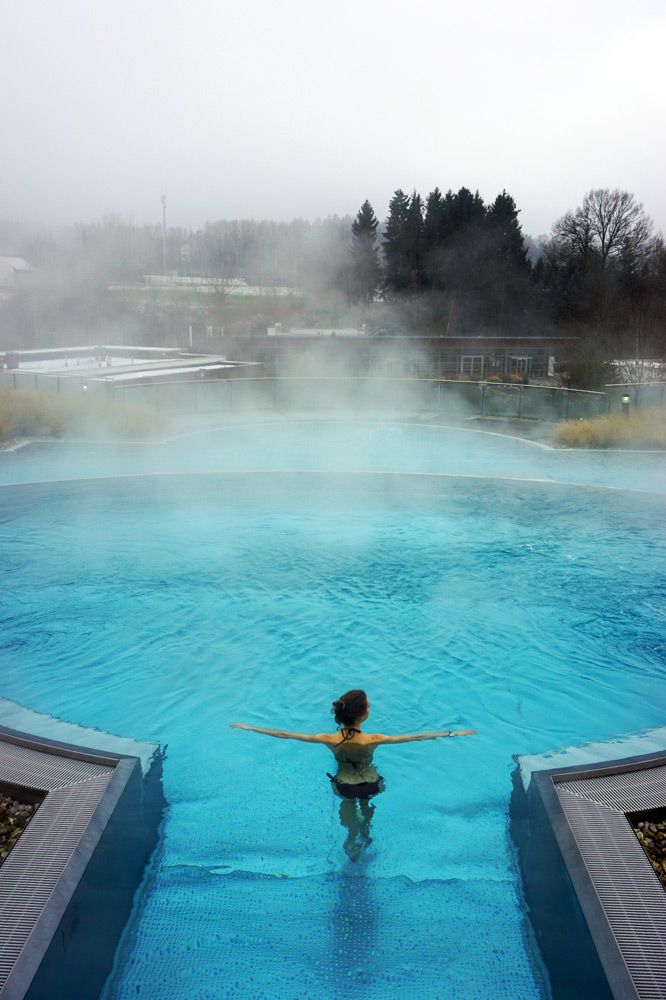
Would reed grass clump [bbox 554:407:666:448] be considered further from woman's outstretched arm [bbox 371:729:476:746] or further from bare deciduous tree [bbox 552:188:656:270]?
bare deciduous tree [bbox 552:188:656:270]

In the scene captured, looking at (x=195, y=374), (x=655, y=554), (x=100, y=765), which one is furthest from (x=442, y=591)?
(x=195, y=374)

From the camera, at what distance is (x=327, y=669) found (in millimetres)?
3555

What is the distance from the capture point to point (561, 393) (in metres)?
8.64

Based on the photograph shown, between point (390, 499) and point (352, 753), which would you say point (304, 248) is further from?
point (352, 753)

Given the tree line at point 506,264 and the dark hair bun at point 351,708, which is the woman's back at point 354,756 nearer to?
the dark hair bun at point 351,708

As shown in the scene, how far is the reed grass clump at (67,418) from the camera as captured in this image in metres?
7.79

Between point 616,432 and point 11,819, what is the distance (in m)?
7.17

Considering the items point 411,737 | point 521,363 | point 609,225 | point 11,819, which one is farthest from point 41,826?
point 609,225

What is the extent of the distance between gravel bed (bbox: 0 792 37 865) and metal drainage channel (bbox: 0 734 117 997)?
0.03 m

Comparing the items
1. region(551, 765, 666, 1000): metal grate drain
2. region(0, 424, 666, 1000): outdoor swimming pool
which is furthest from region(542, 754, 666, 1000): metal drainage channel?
region(0, 424, 666, 1000): outdoor swimming pool

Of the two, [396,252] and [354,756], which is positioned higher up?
[396,252]

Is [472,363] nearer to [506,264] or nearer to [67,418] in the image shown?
[506,264]

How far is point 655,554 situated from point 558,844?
3.61m

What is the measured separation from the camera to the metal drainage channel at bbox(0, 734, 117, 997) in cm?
138
